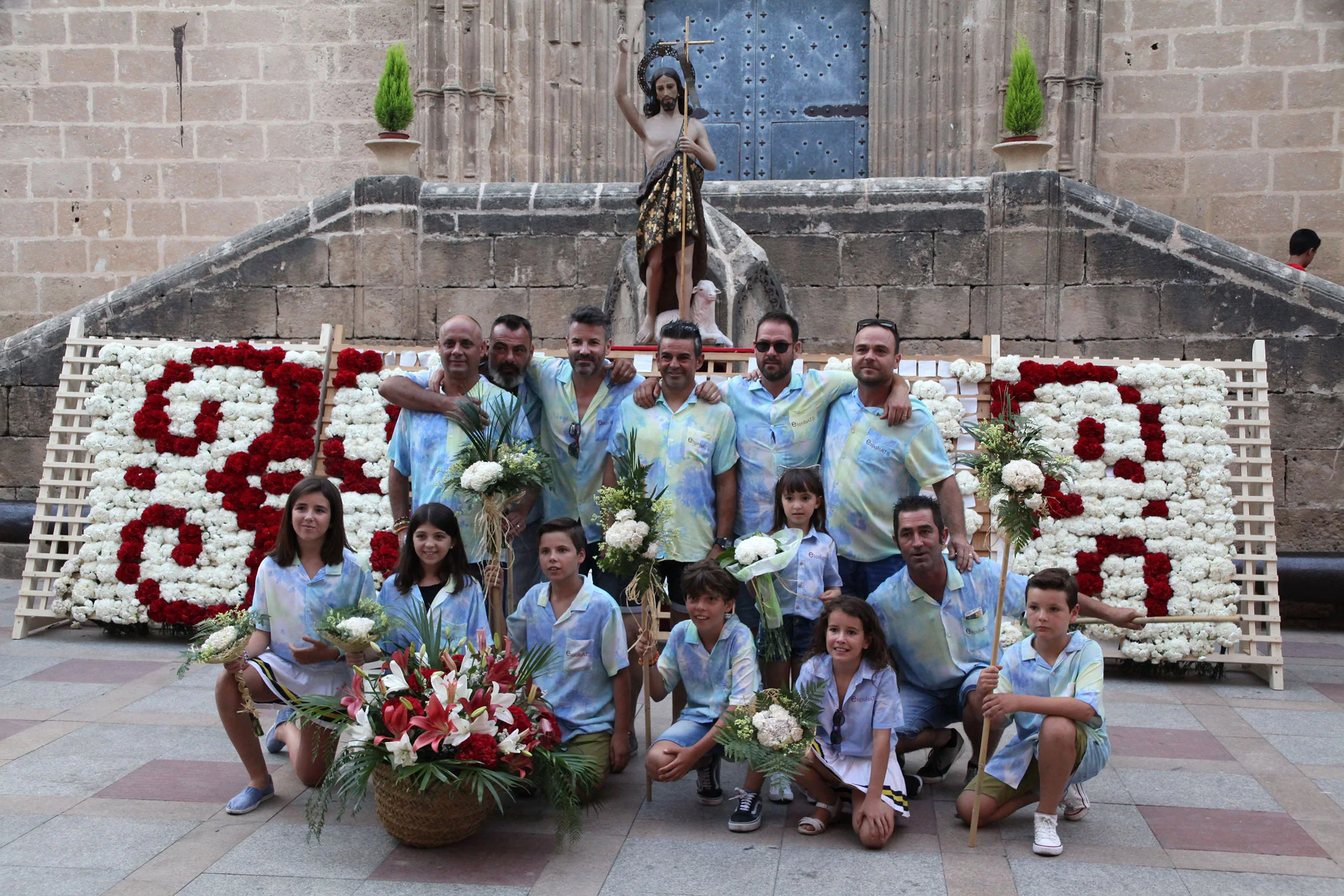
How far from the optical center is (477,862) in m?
3.99

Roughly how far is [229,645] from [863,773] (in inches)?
88.9

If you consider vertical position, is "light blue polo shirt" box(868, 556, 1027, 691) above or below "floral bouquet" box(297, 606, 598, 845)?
above

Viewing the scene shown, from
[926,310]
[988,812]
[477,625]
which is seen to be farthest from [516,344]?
[926,310]

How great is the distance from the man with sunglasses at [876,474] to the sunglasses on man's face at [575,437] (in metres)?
1.06

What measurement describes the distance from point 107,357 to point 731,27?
8.11 metres

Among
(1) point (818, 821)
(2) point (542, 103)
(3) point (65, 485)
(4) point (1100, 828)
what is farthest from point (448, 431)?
(2) point (542, 103)

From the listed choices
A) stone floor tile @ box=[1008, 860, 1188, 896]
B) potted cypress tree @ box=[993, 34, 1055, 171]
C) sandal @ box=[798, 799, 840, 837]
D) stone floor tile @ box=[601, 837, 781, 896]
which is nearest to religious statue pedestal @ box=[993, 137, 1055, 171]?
potted cypress tree @ box=[993, 34, 1055, 171]

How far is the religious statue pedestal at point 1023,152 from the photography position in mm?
8945

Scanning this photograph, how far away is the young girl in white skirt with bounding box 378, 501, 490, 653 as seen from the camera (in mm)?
4621

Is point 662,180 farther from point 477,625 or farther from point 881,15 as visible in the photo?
point 881,15

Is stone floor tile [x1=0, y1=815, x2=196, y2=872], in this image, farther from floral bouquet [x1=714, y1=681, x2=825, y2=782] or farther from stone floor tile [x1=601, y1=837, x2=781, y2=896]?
floral bouquet [x1=714, y1=681, x2=825, y2=782]

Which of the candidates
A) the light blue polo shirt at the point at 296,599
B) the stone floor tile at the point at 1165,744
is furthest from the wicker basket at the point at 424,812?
the stone floor tile at the point at 1165,744

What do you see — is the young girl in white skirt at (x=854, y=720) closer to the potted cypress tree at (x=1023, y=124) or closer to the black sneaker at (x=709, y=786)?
the black sneaker at (x=709, y=786)

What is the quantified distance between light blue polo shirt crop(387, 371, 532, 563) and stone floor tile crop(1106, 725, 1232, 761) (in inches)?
112
